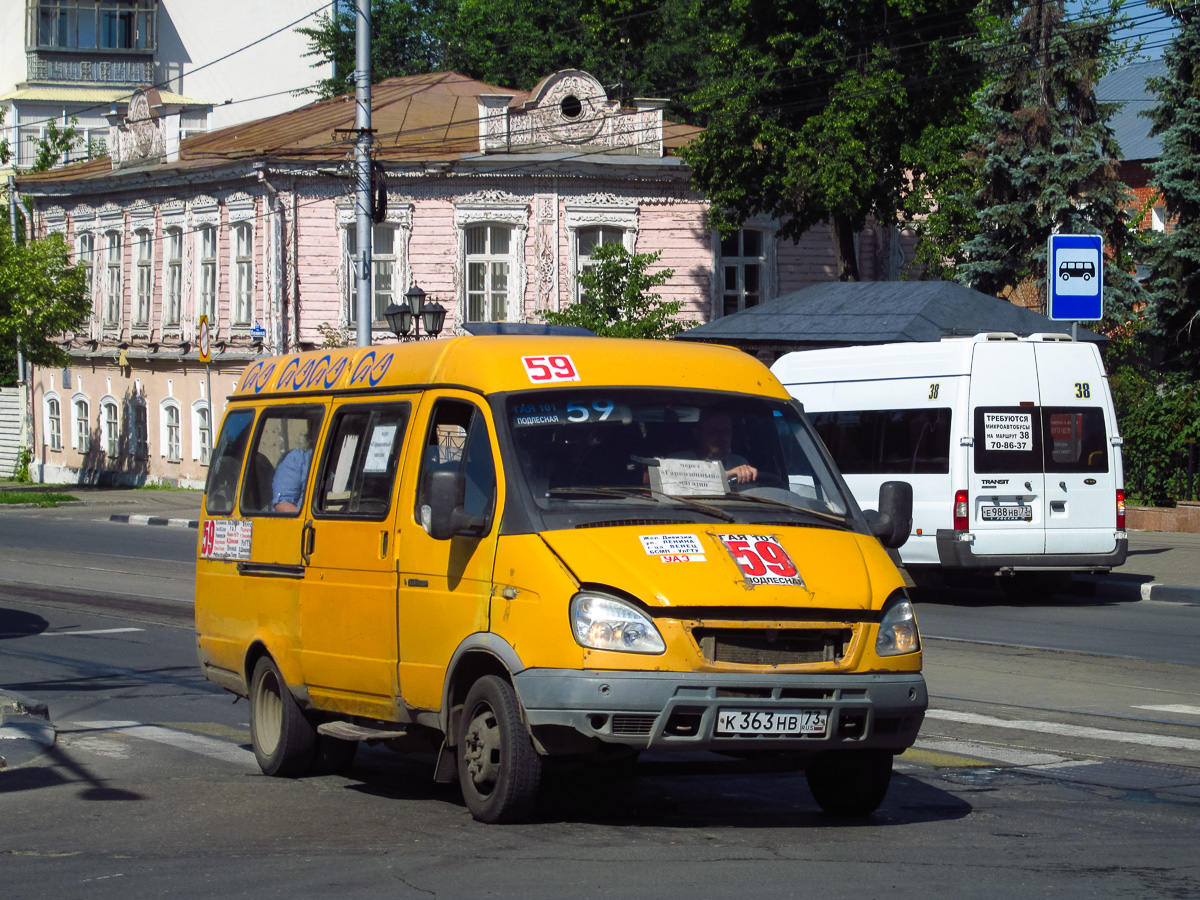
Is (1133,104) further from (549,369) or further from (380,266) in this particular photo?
(549,369)

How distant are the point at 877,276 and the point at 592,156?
7.92 m

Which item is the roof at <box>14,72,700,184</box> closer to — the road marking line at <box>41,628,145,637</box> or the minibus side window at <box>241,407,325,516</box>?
the road marking line at <box>41,628,145,637</box>

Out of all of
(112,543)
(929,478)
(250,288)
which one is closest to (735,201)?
(250,288)

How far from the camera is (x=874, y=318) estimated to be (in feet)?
84.7

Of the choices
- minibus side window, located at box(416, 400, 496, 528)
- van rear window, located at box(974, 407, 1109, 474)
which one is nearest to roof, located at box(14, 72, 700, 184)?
van rear window, located at box(974, 407, 1109, 474)

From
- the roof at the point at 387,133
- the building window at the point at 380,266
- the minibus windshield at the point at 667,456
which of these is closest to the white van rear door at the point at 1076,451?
the minibus windshield at the point at 667,456

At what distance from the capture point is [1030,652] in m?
13.6

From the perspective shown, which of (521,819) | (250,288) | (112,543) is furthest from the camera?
(250,288)

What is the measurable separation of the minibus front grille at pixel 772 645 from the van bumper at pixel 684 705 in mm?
85

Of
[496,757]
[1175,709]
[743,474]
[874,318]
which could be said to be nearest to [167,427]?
[874,318]

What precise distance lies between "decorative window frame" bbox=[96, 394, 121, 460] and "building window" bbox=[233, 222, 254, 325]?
6.33 meters

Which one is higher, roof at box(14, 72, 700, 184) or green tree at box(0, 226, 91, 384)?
roof at box(14, 72, 700, 184)

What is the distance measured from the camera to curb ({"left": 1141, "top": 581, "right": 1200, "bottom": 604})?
1767cm

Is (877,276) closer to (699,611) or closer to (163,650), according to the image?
(163,650)
